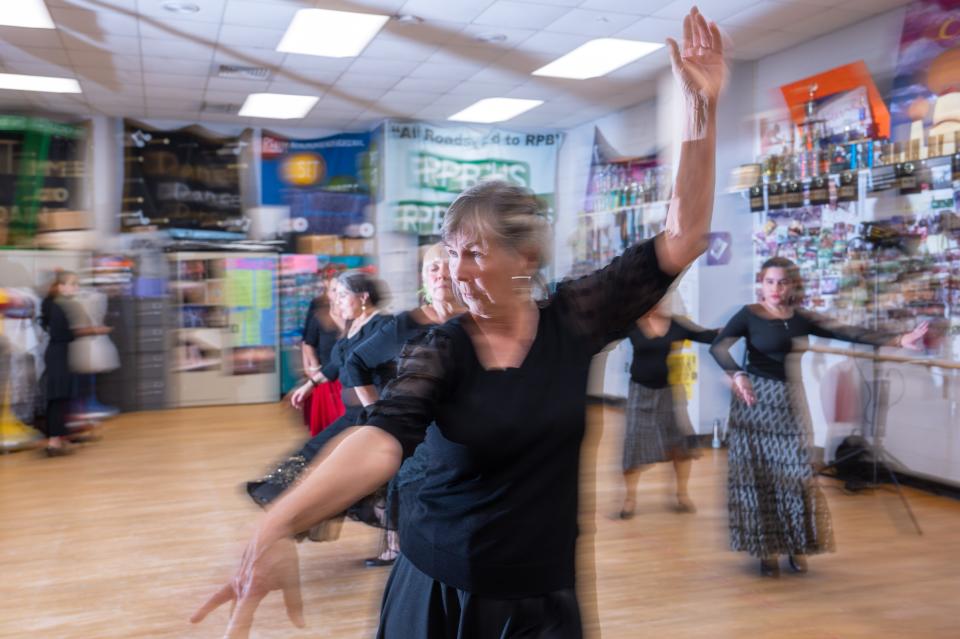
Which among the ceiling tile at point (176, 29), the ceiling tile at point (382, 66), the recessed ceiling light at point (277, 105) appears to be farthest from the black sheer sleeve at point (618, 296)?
the recessed ceiling light at point (277, 105)

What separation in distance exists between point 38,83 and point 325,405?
202 inches

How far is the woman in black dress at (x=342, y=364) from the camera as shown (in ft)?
12.1

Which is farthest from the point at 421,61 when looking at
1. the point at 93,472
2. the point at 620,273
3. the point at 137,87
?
the point at 620,273

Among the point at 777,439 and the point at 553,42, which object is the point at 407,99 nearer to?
the point at 553,42

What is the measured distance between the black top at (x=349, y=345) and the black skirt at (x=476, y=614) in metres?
2.55

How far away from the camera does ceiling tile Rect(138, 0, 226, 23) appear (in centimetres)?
558

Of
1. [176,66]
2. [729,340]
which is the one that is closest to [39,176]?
[176,66]

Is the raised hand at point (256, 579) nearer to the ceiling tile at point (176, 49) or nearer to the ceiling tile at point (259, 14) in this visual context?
the ceiling tile at point (259, 14)

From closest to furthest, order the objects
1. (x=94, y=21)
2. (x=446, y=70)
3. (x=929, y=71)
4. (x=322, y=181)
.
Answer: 1. (x=929, y=71)
2. (x=94, y=21)
3. (x=446, y=70)
4. (x=322, y=181)

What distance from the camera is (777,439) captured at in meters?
3.86

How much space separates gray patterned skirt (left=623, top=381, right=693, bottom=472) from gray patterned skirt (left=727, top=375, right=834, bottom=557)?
1.02 m

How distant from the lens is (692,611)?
3428 millimetres

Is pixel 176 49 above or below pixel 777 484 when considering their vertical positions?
above

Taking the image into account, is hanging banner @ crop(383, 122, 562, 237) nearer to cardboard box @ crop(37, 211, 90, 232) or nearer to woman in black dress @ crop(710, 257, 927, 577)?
cardboard box @ crop(37, 211, 90, 232)
